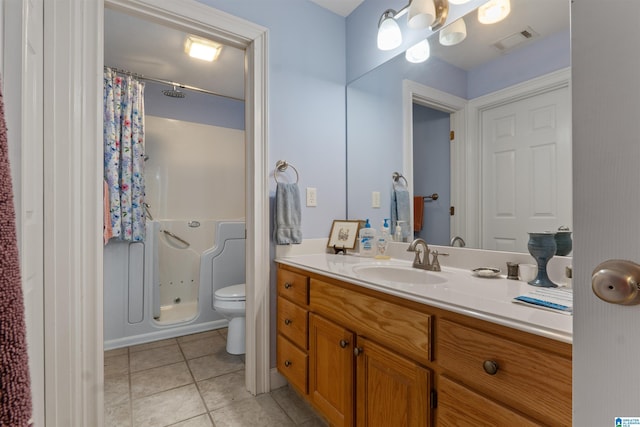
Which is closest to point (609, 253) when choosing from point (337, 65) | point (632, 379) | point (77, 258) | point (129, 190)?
point (632, 379)

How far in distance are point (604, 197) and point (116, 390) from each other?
227 centimetres

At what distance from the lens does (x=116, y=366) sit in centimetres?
198

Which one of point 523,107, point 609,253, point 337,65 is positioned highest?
point 337,65

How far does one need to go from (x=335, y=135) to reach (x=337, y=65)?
49 cm

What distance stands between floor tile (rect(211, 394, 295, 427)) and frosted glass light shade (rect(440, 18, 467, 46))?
197cm

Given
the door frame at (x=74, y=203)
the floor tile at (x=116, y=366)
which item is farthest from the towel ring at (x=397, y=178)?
the floor tile at (x=116, y=366)

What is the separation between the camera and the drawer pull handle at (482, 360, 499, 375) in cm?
70

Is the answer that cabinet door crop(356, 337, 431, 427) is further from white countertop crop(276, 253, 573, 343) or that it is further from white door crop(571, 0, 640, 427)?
white door crop(571, 0, 640, 427)

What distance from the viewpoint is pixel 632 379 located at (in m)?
0.37

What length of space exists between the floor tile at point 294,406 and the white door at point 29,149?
988mm

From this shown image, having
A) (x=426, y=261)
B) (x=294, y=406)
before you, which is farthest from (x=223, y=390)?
(x=426, y=261)

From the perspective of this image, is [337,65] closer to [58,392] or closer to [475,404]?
[475,404]

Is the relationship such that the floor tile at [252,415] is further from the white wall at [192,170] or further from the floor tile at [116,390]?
the white wall at [192,170]

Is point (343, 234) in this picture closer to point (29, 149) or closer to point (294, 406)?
point (294, 406)
